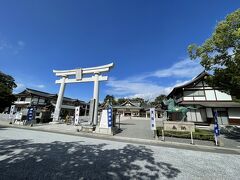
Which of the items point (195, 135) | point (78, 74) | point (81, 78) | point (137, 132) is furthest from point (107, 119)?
point (78, 74)

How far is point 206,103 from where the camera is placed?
18.9 metres

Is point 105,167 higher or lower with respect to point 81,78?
lower

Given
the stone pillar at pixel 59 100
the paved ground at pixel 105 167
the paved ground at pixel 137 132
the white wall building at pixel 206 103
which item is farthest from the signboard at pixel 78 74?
the white wall building at pixel 206 103

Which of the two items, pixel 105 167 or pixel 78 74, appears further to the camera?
pixel 78 74

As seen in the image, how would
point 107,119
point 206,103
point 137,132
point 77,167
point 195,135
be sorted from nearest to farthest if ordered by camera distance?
1. point 77,167
2. point 195,135
3. point 107,119
4. point 137,132
5. point 206,103

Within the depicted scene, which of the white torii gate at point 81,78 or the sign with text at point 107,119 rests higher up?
the white torii gate at point 81,78

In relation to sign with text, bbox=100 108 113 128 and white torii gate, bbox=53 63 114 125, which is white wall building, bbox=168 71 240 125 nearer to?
white torii gate, bbox=53 63 114 125

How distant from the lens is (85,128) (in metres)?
→ 12.8

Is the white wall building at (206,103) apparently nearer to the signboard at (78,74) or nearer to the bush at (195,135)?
the bush at (195,135)

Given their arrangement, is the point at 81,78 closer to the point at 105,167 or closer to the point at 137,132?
the point at 137,132

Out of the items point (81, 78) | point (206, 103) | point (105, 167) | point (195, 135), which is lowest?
point (105, 167)

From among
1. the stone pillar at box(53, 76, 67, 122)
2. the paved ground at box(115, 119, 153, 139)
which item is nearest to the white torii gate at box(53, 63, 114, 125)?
the stone pillar at box(53, 76, 67, 122)

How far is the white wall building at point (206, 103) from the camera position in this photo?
17562 millimetres

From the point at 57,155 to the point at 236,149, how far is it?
9720 mm
